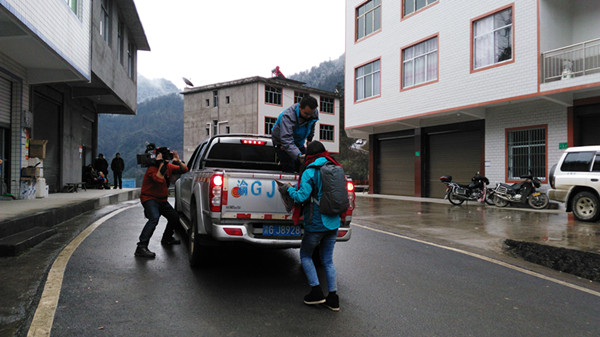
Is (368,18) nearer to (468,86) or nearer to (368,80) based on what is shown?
(368,80)

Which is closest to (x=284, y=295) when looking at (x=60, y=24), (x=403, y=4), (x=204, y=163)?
(x=204, y=163)

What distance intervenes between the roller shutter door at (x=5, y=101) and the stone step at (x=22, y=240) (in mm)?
6341

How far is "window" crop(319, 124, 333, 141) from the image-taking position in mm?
47188

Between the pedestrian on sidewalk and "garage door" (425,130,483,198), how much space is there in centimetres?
1582

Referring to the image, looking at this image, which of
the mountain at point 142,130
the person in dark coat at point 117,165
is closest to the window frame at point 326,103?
the person in dark coat at point 117,165

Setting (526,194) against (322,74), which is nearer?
(526,194)

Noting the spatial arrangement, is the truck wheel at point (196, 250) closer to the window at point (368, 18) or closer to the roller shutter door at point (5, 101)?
the roller shutter door at point (5, 101)

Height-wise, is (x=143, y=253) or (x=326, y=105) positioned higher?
(x=326, y=105)

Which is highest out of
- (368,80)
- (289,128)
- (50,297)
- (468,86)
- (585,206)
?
(368,80)

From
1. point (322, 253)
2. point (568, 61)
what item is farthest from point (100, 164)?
point (568, 61)

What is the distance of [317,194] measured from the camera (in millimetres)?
4090

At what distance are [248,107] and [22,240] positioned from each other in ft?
121

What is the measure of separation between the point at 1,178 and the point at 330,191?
11874 millimetres

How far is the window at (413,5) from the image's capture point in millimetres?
19000
